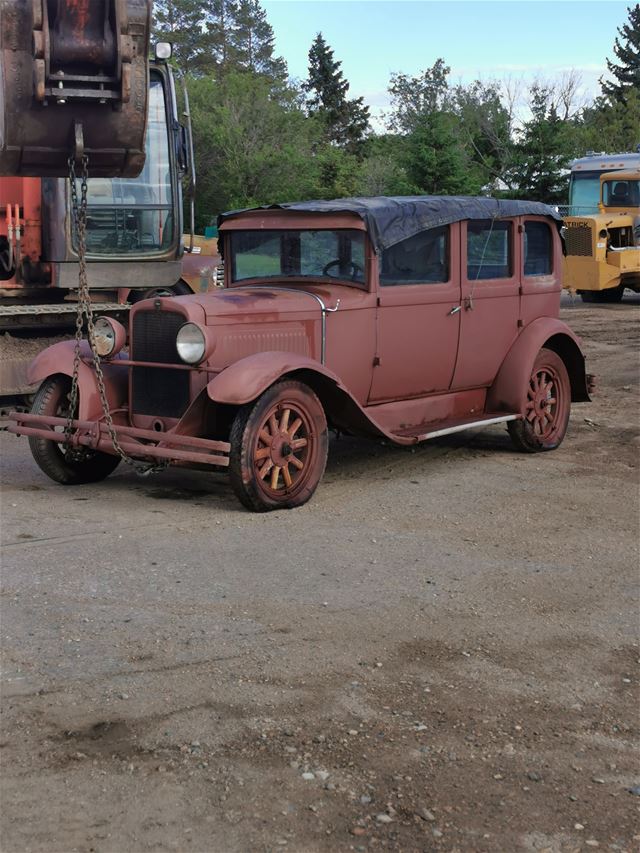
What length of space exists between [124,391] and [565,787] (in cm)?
485

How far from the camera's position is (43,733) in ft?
12.9

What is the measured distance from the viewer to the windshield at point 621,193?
77.3 feet

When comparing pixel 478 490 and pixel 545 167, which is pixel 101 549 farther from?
pixel 545 167

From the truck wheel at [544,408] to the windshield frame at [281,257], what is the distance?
186cm

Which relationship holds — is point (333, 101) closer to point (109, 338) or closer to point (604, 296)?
point (604, 296)

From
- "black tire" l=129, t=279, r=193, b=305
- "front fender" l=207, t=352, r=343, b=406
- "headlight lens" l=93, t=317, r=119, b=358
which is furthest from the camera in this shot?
"black tire" l=129, t=279, r=193, b=305

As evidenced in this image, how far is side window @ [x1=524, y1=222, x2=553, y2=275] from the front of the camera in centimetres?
912

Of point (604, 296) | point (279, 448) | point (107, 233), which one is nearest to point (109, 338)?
point (279, 448)

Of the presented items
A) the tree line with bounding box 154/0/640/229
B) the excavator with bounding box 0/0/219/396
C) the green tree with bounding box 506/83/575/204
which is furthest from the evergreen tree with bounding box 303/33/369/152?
the excavator with bounding box 0/0/219/396

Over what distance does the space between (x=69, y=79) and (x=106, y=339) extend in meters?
2.03

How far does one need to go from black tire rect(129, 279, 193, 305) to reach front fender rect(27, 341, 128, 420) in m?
4.33

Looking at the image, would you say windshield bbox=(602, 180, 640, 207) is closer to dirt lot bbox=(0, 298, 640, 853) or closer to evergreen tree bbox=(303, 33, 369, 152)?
dirt lot bbox=(0, 298, 640, 853)

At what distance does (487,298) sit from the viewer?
8.70m

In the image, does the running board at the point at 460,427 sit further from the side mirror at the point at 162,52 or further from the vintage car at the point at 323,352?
the side mirror at the point at 162,52
